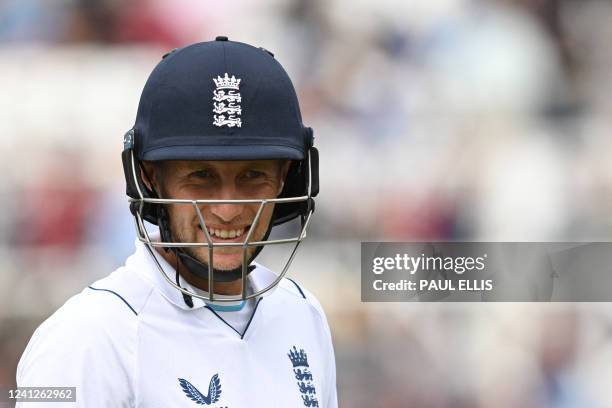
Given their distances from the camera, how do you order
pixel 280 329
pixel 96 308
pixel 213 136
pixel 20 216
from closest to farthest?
1. pixel 96 308
2. pixel 213 136
3. pixel 280 329
4. pixel 20 216

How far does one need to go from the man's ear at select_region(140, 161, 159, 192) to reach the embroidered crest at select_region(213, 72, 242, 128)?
19 cm

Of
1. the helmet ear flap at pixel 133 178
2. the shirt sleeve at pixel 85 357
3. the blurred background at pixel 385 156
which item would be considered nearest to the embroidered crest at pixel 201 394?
the shirt sleeve at pixel 85 357

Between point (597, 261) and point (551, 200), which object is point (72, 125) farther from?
point (597, 261)

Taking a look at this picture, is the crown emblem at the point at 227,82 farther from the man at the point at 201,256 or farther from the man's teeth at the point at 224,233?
the man's teeth at the point at 224,233

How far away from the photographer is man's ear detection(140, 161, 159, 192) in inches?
75.5

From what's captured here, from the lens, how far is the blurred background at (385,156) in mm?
3836

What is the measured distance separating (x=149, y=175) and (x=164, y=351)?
1.27 feet

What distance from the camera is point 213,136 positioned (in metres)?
1.78

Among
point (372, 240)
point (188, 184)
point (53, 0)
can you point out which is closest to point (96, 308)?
point (188, 184)

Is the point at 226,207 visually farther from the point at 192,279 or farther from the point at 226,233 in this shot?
the point at 192,279

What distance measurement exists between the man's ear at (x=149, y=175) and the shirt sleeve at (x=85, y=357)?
324 mm

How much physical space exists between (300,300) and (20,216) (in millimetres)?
2071

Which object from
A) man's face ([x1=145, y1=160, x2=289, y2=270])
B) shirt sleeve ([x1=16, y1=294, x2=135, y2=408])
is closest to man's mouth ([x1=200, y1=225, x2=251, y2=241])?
→ man's face ([x1=145, y1=160, x2=289, y2=270])

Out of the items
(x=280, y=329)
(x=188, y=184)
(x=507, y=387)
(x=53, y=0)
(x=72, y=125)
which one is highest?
(x=53, y=0)
